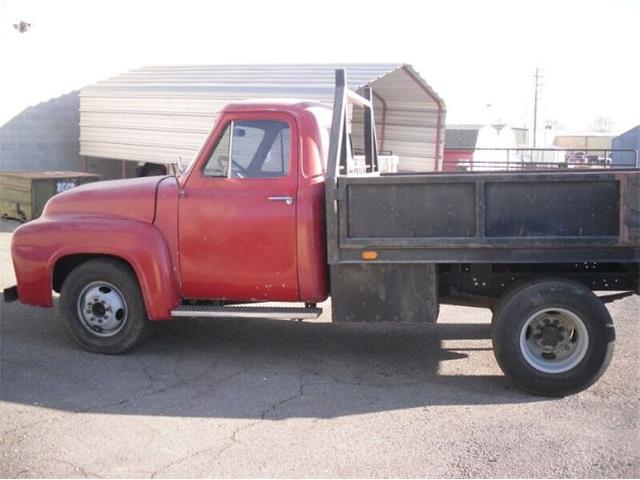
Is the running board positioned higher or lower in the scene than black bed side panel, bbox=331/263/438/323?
lower

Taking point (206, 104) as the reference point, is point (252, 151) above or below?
below

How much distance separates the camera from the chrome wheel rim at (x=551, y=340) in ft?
19.2

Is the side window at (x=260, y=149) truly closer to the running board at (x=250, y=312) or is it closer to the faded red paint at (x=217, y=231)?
the faded red paint at (x=217, y=231)

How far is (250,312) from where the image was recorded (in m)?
6.36

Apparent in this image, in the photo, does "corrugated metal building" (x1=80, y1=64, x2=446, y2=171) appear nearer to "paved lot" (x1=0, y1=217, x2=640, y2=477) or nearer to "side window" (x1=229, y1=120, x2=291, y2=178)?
"side window" (x1=229, y1=120, x2=291, y2=178)

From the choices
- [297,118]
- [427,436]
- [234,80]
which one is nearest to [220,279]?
[297,118]

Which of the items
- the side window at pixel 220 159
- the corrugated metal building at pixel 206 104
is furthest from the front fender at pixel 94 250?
the corrugated metal building at pixel 206 104

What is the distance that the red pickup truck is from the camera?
19.0 feet

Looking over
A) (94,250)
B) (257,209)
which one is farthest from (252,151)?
(94,250)

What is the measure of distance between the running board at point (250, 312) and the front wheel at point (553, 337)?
151 centimetres

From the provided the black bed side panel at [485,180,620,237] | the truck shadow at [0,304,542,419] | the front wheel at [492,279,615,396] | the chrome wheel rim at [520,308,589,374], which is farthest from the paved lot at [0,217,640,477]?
the black bed side panel at [485,180,620,237]

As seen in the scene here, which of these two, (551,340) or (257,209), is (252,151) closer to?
(257,209)

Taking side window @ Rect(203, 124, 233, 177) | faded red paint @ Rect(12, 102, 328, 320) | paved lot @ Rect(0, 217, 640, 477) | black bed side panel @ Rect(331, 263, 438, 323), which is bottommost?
paved lot @ Rect(0, 217, 640, 477)

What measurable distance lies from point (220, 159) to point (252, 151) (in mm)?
285
